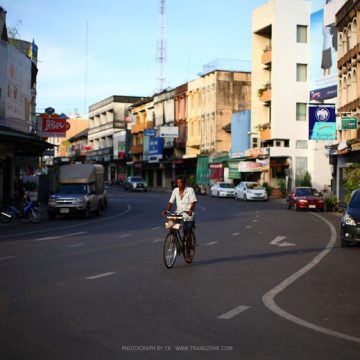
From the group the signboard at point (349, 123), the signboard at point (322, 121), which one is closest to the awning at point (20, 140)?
the signboard at point (322, 121)

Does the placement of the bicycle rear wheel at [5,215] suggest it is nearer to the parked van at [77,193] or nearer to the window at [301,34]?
the parked van at [77,193]

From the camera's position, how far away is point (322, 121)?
40.4 m

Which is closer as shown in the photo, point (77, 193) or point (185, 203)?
point (185, 203)

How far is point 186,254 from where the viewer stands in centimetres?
1354

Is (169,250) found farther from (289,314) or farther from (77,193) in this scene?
(77,193)

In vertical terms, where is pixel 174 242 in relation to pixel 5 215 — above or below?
above

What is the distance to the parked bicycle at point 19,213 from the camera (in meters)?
28.2

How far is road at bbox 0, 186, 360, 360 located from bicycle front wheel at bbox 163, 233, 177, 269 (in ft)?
0.71

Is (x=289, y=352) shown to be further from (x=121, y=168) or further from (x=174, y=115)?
(x=121, y=168)

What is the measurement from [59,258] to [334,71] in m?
40.4

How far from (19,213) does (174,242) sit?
1780 cm

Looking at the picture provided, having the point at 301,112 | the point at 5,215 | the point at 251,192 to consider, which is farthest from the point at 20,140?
the point at 301,112

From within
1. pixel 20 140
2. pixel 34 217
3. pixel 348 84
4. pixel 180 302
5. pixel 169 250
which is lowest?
pixel 34 217

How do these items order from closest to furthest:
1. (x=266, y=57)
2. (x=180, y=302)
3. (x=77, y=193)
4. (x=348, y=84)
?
(x=180, y=302) → (x=77, y=193) → (x=348, y=84) → (x=266, y=57)
